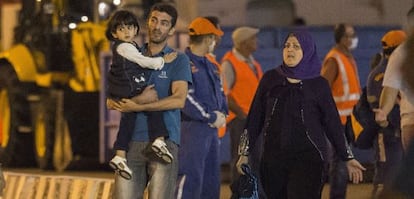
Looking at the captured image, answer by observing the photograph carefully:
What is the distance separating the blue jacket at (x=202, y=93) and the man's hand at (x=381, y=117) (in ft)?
4.20

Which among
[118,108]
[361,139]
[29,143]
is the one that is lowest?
[29,143]

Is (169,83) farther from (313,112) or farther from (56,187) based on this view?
(56,187)

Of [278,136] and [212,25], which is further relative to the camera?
[212,25]

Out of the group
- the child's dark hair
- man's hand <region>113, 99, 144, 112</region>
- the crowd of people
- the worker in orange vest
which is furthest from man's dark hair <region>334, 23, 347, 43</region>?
man's hand <region>113, 99, 144, 112</region>

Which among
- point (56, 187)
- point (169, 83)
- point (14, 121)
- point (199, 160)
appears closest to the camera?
point (169, 83)

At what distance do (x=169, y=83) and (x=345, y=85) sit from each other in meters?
3.98

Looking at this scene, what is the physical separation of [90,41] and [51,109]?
0.98 m

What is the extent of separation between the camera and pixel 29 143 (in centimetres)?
1627

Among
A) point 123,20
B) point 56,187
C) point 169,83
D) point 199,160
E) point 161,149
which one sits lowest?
point 56,187

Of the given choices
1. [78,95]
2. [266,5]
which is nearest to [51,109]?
[78,95]

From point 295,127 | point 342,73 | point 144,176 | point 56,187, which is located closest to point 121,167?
point 144,176

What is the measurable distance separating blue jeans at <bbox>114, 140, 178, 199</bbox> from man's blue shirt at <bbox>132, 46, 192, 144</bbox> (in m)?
0.10

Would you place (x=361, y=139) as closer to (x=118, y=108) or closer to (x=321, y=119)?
(x=321, y=119)

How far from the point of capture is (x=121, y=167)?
7.81 meters
